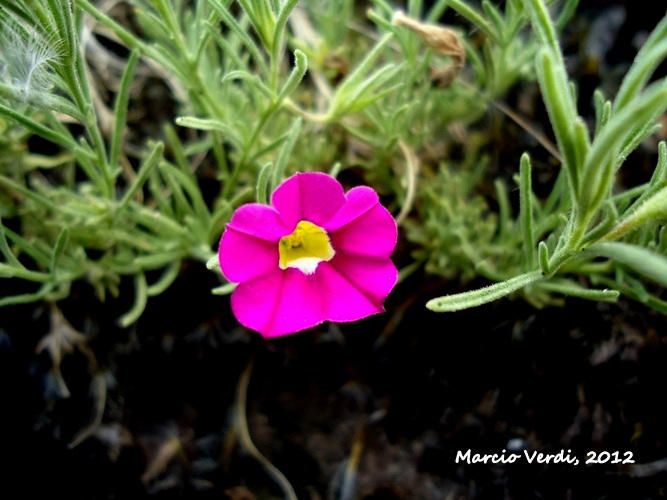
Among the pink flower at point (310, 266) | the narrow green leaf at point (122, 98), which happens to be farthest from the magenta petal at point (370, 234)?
the narrow green leaf at point (122, 98)

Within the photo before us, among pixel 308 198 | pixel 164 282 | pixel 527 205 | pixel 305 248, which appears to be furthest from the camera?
pixel 164 282

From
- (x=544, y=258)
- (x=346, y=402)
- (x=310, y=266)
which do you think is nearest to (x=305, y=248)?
(x=310, y=266)

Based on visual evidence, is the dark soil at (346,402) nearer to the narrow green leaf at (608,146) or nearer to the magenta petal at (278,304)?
the magenta petal at (278,304)

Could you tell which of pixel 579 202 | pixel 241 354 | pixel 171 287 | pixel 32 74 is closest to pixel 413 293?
pixel 241 354

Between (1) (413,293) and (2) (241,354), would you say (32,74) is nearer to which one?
(2) (241,354)

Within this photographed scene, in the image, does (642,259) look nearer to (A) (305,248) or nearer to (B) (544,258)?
(B) (544,258)


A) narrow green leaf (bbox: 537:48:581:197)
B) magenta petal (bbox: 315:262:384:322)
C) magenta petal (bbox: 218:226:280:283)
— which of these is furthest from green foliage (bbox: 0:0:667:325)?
magenta petal (bbox: 315:262:384:322)
